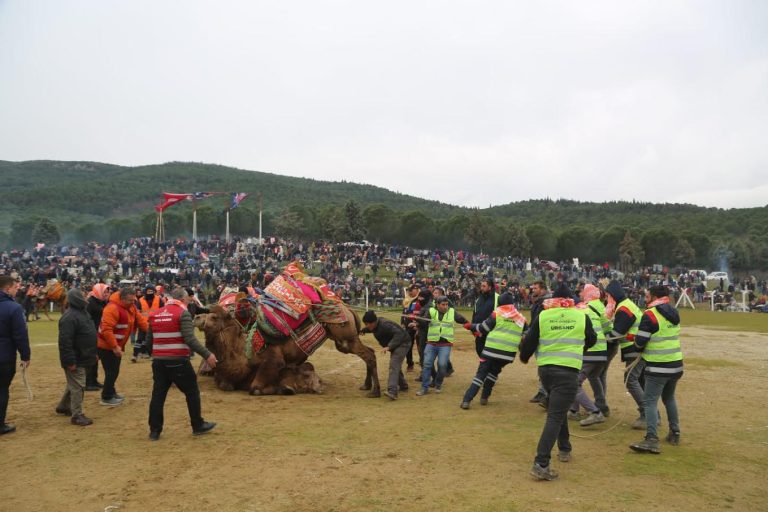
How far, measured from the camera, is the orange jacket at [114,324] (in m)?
9.44

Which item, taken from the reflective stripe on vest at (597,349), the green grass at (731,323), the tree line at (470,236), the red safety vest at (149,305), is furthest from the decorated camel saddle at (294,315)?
the tree line at (470,236)

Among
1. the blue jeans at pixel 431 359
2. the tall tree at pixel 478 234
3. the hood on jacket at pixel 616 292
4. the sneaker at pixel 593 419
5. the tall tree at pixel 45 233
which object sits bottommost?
the sneaker at pixel 593 419

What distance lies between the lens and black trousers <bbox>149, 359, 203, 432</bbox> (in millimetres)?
7480

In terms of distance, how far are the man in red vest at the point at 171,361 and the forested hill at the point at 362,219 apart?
6656cm

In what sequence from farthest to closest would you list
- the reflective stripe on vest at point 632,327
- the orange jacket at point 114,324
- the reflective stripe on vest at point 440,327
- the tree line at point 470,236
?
the tree line at point 470,236
the reflective stripe on vest at point 440,327
the orange jacket at point 114,324
the reflective stripe on vest at point 632,327

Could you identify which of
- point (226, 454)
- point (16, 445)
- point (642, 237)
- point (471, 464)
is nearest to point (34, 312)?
point (16, 445)

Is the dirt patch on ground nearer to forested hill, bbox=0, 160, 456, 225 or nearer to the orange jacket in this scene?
the orange jacket

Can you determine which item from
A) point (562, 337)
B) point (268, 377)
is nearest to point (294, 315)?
point (268, 377)

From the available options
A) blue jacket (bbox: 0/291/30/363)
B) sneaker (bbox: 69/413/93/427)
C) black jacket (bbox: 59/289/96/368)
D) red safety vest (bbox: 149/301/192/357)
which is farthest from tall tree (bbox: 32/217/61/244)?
red safety vest (bbox: 149/301/192/357)

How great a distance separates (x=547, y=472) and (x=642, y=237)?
76559 millimetres

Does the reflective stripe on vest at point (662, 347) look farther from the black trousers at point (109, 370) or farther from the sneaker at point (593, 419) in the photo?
the black trousers at point (109, 370)

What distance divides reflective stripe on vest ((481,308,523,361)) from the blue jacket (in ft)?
22.4

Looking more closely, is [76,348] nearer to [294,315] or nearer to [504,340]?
[294,315]

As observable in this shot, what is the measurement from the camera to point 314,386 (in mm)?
10758
